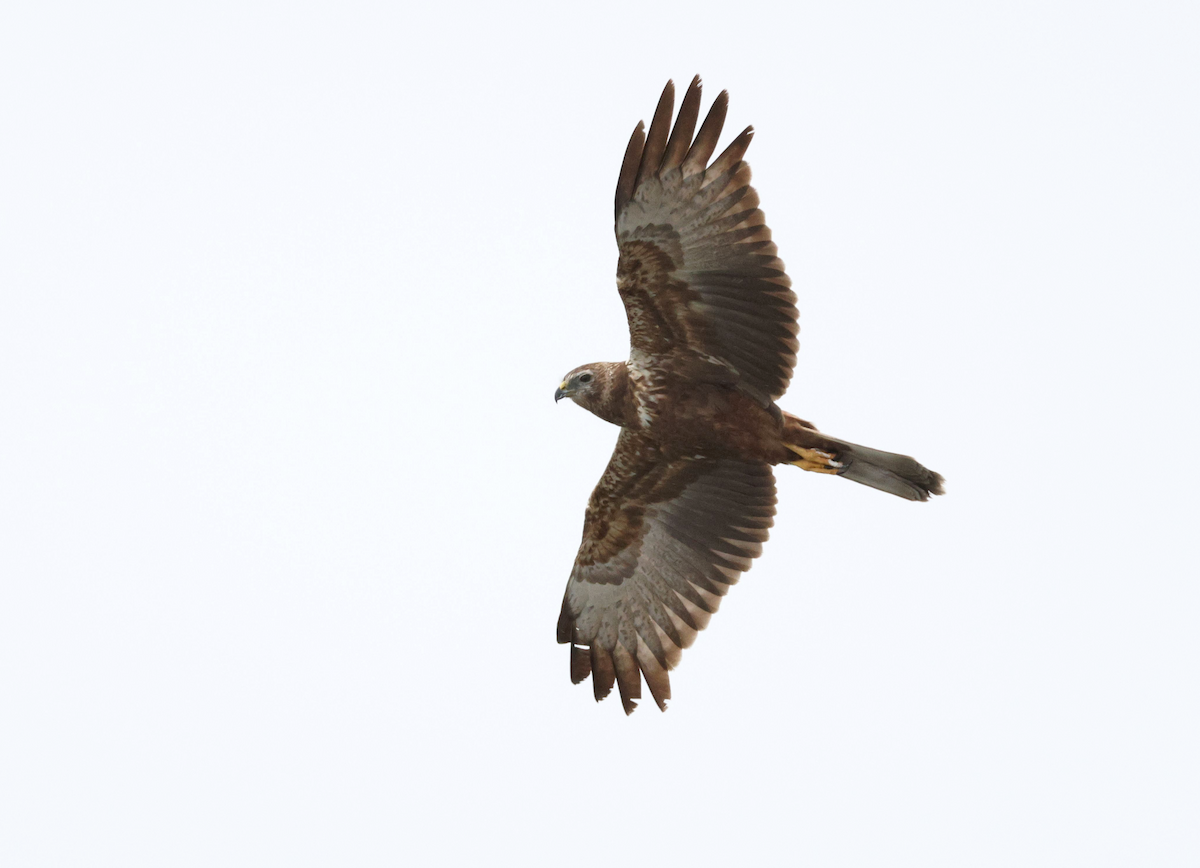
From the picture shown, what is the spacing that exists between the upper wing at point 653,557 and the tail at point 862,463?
1.83ft

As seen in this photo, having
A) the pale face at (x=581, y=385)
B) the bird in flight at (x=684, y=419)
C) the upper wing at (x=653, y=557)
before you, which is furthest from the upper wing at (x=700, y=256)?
the upper wing at (x=653, y=557)

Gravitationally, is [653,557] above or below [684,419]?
below

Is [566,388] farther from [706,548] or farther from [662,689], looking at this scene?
[662,689]

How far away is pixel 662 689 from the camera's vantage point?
979cm

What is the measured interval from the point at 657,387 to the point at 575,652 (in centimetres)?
232

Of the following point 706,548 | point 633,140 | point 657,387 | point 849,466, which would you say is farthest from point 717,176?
point 706,548

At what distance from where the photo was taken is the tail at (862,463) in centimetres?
873

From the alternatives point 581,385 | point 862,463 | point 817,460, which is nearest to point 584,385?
point 581,385

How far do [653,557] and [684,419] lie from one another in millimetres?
1469

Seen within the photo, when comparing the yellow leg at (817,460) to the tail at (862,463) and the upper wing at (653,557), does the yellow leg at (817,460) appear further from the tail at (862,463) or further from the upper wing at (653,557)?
the upper wing at (653,557)

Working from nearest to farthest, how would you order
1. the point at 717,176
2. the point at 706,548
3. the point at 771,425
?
1. the point at 717,176
2. the point at 771,425
3. the point at 706,548

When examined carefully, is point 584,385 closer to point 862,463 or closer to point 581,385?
point 581,385

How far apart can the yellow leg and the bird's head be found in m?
1.33

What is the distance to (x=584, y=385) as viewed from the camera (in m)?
9.23
